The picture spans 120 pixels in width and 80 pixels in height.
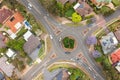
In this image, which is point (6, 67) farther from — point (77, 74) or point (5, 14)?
point (77, 74)

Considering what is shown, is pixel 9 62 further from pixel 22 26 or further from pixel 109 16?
pixel 109 16

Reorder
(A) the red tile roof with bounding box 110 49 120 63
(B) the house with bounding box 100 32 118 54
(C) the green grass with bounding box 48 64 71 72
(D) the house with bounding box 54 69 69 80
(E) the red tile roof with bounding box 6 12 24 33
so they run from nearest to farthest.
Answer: (A) the red tile roof with bounding box 110 49 120 63 < (B) the house with bounding box 100 32 118 54 < (D) the house with bounding box 54 69 69 80 < (C) the green grass with bounding box 48 64 71 72 < (E) the red tile roof with bounding box 6 12 24 33

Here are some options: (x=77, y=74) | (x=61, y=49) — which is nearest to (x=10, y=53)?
(x=61, y=49)

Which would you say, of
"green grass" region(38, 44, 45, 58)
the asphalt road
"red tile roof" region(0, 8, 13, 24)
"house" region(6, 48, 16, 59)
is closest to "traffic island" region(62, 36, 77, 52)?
the asphalt road

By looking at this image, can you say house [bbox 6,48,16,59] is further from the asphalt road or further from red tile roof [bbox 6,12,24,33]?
the asphalt road

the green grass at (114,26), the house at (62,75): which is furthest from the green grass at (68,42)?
the green grass at (114,26)

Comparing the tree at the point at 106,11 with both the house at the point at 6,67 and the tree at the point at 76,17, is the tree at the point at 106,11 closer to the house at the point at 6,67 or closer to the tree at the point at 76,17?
the tree at the point at 76,17
